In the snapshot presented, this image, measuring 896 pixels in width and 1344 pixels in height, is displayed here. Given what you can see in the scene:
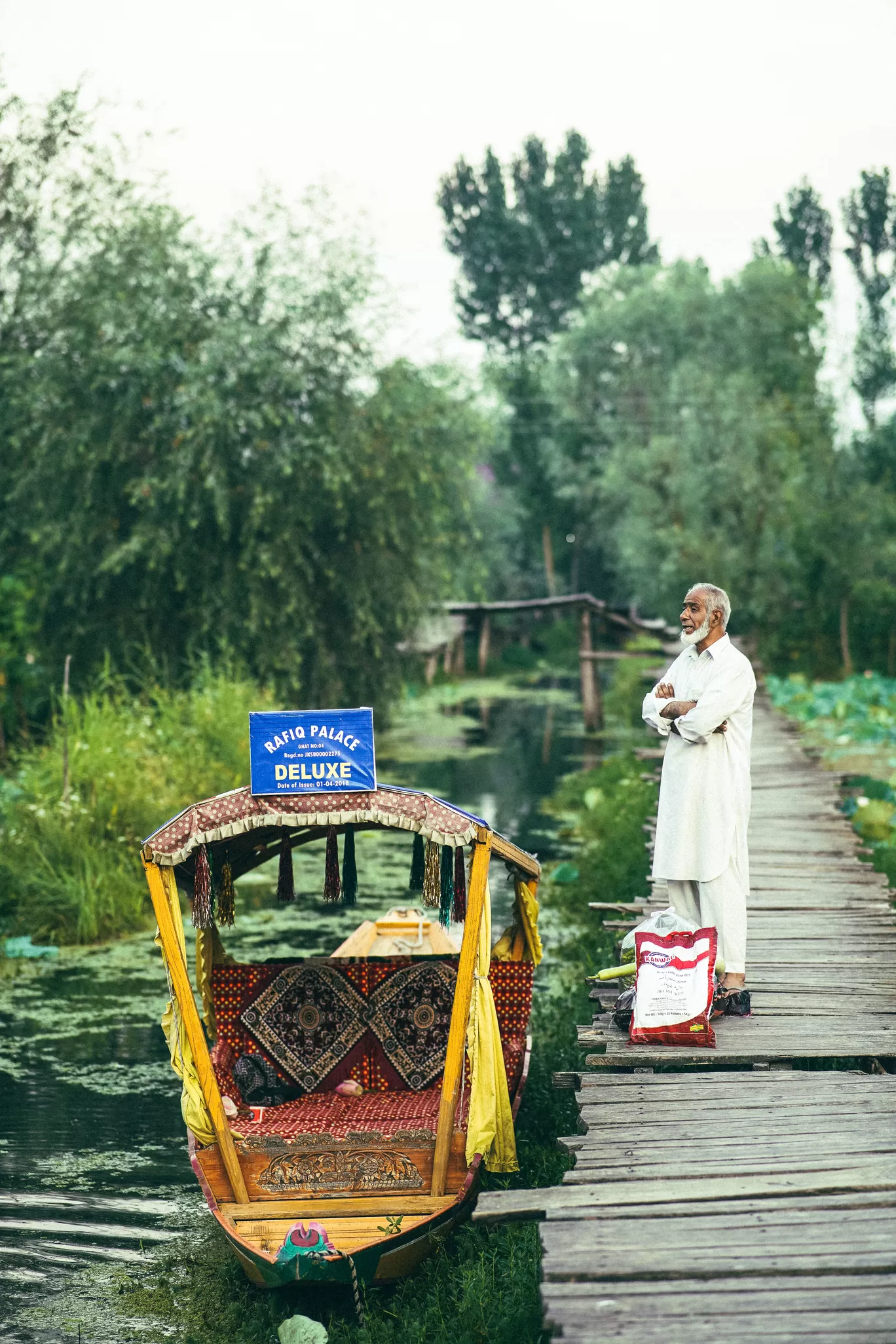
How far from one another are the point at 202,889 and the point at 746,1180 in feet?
9.18

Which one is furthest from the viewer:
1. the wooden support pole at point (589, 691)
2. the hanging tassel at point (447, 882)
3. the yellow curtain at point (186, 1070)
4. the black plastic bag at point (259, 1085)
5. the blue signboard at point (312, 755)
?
the wooden support pole at point (589, 691)

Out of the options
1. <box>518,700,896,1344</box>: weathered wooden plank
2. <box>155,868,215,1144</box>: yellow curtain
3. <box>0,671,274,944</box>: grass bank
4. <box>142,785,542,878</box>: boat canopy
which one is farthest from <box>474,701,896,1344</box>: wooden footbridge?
<box>0,671,274,944</box>: grass bank

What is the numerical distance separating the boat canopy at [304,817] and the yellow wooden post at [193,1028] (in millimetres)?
132

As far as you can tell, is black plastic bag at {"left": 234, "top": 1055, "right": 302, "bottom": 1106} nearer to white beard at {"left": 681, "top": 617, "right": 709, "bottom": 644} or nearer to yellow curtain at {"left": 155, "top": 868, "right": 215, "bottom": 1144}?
yellow curtain at {"left": 155, "top": 868, "right": 215, "bottom": 1144}

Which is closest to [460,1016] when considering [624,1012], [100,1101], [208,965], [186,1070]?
[624,1012]

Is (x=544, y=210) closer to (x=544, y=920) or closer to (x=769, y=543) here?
(x=769, y=543)

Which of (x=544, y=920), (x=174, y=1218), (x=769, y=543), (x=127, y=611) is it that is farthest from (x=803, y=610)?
(x=174, y=1218)

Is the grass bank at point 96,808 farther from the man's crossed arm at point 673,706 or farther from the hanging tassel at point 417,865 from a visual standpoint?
the man's crossed arm at point 673,706

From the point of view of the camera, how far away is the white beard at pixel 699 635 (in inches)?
281

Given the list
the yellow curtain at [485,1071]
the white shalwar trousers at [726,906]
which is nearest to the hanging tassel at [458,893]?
the yellow curtain at [485,1071]

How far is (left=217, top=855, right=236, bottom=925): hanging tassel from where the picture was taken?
7.96 m

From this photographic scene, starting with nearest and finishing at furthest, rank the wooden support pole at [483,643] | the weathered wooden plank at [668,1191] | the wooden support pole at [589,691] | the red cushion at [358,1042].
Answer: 1. the weathered wooden plank at [668,1191]
2. the red cushion at [358,1042]
3. the wooden support pole at [589,691]
4. the wooden support pole at [483,643]

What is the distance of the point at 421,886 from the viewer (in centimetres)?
780

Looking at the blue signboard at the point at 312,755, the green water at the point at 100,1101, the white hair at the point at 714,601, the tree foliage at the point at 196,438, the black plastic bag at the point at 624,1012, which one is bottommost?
the green water at the point at 100,1101
